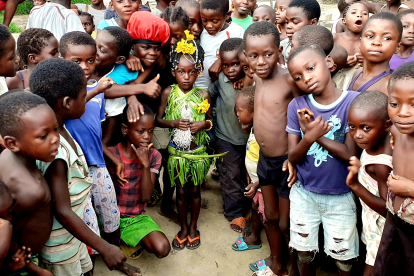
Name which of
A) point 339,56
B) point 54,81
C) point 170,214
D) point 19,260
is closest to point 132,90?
point 54,81

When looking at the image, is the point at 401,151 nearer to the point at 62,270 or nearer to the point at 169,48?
the point at 62,270

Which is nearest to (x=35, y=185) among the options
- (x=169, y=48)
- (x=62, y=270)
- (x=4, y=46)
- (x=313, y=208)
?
(x=62, y=270)

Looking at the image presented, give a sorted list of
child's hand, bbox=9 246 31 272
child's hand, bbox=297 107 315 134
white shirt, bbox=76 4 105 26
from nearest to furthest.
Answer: child's hand, bbox=9 246 31 272 → child's hand, bbox=297 107 315 134 → white shirt, bbox=76 4 105 26

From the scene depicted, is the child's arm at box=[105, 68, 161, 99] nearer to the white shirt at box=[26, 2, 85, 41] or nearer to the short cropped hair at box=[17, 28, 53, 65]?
the short cropped hair at box=[17, 28, 53, 65]

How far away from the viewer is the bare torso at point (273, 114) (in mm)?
2480

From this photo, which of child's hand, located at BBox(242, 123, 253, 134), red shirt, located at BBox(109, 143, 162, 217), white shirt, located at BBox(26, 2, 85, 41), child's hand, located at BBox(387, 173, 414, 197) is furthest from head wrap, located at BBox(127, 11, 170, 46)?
child's hand, located at BBox(387, 173, 414, 197)

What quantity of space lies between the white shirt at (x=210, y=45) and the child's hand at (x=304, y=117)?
4.71 feet

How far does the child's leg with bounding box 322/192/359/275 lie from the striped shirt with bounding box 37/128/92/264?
4.94 ft

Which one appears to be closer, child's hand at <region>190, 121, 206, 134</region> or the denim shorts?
the denim shorts

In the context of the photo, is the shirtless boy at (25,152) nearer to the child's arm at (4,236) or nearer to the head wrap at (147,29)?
the child's arm at (4,236)

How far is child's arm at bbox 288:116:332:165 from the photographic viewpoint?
80.3 inches

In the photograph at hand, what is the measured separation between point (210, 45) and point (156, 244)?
1.96 m

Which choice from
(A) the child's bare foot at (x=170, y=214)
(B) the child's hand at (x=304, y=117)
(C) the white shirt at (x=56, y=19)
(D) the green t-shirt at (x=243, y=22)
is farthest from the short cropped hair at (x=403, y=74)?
(C) the white shirt at (x=56, y=19)

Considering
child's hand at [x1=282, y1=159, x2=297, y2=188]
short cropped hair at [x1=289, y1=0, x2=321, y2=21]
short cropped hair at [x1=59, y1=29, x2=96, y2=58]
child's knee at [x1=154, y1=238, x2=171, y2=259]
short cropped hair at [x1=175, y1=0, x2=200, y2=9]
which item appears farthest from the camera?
short cropped hair at [x1=175, y1=0, x2=200, y2=9]
